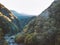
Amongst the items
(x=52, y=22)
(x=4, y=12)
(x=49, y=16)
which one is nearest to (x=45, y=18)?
(x=49, y=16)

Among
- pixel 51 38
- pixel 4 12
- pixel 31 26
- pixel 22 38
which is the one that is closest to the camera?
pixel 51 38

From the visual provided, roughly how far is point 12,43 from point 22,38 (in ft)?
4.98

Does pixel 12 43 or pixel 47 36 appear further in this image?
pixel 12 43

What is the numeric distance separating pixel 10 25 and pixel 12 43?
8.90 metres

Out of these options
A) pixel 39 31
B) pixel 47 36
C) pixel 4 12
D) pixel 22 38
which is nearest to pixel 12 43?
pixel 22 38

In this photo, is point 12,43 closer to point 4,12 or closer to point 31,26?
point 31,26

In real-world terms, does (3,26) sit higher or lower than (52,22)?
higher

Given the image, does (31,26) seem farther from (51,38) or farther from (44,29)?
(51,38)

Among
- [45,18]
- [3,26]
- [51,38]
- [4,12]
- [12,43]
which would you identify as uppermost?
[4,12]

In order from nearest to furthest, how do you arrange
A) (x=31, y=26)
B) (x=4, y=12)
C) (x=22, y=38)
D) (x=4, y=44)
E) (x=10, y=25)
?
(x=4, y=44)
(x=22, y=38)
(x=31, y=26)
(x=10, y=25)
(x=4, y=12)

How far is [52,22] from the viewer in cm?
2370

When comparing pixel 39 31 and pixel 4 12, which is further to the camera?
pixel 4 12

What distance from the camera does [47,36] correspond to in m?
20.9

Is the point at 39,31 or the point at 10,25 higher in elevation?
the point at 10,25
